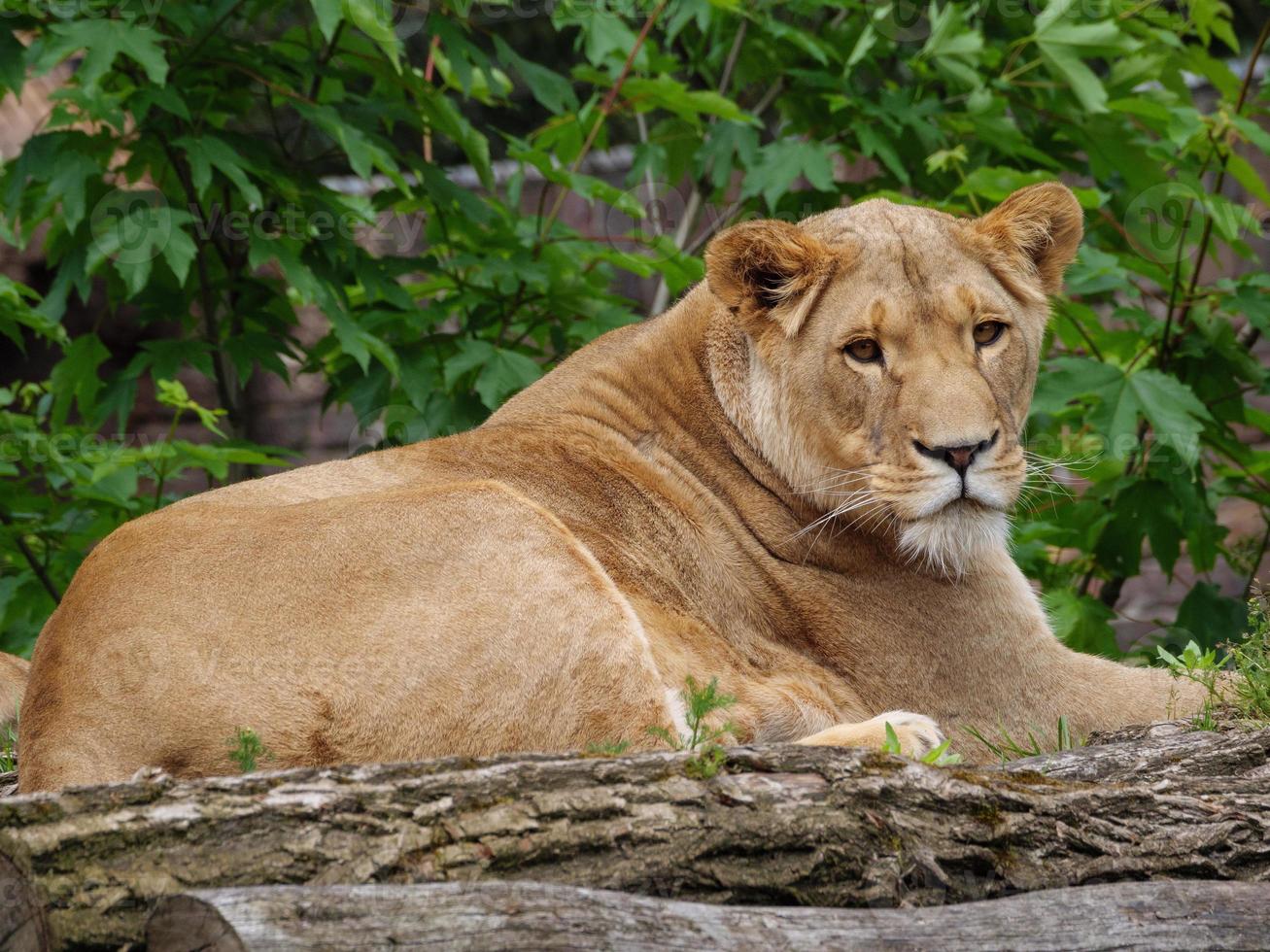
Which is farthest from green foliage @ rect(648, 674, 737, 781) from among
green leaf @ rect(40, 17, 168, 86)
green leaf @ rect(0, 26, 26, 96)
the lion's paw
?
green leaf @ rect(0, 26, 26, 96)

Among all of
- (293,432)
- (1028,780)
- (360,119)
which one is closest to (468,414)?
(360,119)

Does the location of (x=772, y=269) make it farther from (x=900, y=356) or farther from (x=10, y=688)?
(x=10, y=688)

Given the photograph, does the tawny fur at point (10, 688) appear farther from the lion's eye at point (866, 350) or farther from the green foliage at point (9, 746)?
the lion's eye at point (866, 350)

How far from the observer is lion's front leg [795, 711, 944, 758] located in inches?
141

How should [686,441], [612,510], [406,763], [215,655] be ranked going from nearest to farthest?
1. [406,763]
2. [215,655]
3. [612,510]
4. [686,441]

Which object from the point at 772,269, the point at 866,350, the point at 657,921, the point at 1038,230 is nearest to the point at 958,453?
the point at 866,350

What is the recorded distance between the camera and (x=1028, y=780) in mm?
2898

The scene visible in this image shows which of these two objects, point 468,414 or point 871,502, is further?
point 468,414

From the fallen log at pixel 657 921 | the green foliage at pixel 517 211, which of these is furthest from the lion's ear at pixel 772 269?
the fallen log at pixel 657 921

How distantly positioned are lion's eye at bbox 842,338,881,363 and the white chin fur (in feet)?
1.59

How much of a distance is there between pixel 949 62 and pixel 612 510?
3437 millimetres

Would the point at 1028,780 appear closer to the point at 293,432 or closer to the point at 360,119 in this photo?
the point at 360,119

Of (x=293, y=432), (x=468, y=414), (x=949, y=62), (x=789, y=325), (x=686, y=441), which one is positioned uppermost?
(x=949, y=62)

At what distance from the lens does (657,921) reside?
2.18m
